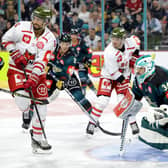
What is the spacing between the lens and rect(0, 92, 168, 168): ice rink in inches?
161

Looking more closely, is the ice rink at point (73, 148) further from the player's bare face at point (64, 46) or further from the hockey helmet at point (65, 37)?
the hockey helmet at point (65, 37)

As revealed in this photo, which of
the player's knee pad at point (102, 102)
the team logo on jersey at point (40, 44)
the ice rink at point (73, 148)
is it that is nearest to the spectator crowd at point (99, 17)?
the ice rink at point (73, 148)

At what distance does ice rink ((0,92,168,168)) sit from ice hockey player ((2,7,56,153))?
23 cm

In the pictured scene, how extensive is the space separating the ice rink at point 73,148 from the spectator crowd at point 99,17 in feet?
9.97

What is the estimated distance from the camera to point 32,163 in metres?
4.08

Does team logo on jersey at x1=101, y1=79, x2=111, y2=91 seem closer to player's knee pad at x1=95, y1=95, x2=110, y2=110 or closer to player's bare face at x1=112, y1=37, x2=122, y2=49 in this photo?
player's knee pad at x1=95, y1=95, x2=110, y2=110

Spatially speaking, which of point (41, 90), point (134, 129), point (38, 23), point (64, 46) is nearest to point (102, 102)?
point (134, 129)

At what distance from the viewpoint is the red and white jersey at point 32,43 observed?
14.5ft

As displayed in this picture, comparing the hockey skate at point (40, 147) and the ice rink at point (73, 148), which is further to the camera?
the hockey skate at point (40, 147)

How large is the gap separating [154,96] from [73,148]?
2.97 ft

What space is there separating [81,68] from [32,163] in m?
3.07

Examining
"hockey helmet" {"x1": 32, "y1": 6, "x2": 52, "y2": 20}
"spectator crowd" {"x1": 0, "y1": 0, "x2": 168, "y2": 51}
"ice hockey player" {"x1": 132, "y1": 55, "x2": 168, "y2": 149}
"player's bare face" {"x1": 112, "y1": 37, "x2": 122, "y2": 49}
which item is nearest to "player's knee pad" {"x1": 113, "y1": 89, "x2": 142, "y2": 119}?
"ice hockey player" {"x1": 132, "y1": 55, "x2": 168, "y2": 149}

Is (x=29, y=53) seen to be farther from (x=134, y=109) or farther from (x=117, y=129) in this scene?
(x=117, y=129)

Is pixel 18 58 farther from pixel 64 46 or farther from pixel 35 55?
pixel 64 46
